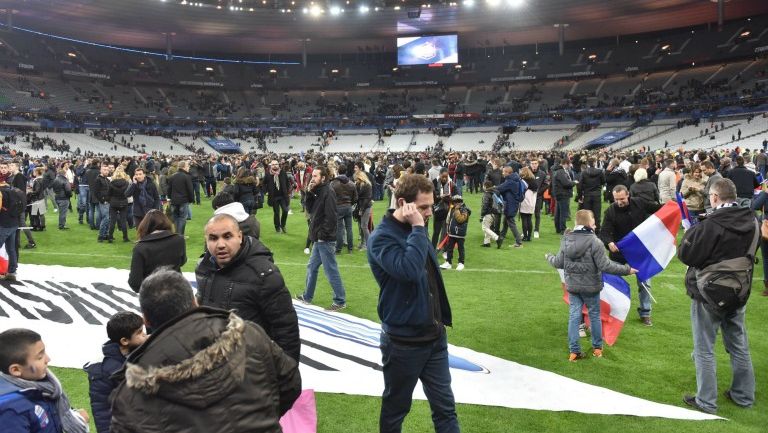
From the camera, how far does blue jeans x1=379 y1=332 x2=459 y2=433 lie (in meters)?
3.07

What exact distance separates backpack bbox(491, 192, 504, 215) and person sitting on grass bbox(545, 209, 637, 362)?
17.6 ft

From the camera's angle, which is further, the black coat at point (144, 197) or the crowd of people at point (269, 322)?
the black coat at point (144, 197)

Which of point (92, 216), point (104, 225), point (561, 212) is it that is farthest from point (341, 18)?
point (561, 212)

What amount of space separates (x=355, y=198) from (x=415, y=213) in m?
7.04

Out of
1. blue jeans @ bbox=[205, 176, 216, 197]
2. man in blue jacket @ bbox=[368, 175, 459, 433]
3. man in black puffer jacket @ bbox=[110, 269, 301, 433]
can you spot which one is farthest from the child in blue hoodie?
blue jeans @ bbox=[205, 176, 216, 197]

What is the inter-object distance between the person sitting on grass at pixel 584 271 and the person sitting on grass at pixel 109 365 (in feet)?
12.8

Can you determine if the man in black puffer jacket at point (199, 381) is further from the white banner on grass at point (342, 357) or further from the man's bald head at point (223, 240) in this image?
the white banner on grass at point (342, 357)

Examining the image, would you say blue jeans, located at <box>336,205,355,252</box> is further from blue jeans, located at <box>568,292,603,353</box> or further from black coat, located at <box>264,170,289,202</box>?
blue jeans, located at <box>568,292,603,353</box>

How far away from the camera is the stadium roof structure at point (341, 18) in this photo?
44156 millimetres

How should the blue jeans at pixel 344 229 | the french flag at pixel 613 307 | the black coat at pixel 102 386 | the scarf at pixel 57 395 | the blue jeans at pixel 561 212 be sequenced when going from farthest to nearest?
the blue jeans at pixel 561 212 → the blue jeans at pixel 344 229 → the french flag at pixel 613 307 → the black coat at pixel 102 386 → the scarf at pixel 57 395

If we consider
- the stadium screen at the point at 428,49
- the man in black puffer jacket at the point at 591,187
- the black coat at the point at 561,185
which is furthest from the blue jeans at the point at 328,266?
the stadium screen at the point at 428,49

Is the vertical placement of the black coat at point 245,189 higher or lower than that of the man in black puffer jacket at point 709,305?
higher

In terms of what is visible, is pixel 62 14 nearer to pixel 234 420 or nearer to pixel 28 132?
pixel 28 132

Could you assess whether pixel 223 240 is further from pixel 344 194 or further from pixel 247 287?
pixel 344 194
